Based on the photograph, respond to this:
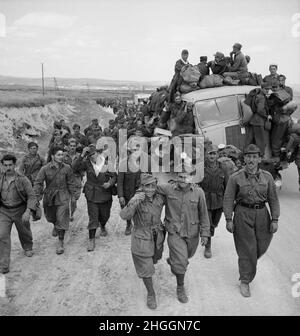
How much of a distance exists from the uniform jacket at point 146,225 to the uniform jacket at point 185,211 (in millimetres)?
134

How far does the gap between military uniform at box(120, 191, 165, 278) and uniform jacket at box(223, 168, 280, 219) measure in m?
0.95

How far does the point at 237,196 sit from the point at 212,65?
7491 millimetres

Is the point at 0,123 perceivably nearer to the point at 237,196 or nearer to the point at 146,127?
the point at 146,127

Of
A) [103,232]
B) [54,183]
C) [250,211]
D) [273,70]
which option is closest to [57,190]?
[54,183]

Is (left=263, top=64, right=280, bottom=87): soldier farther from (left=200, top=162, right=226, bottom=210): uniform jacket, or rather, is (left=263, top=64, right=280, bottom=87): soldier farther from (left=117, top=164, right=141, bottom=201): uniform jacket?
(left=117, top=164, right=141, bottom=201): uniform jacket

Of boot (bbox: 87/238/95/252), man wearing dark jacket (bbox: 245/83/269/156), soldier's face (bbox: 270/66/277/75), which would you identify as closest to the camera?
boot (bbox: 87/238/95/252)

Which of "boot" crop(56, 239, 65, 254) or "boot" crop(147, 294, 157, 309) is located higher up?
"boot" crop(147, 294, 157, 309)

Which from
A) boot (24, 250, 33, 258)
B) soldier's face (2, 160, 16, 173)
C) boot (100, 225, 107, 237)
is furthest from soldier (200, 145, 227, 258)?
soldier's face (2, 160, 16, 173)

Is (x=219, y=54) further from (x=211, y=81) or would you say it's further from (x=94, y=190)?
(x=94, y=190)

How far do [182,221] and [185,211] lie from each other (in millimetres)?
129

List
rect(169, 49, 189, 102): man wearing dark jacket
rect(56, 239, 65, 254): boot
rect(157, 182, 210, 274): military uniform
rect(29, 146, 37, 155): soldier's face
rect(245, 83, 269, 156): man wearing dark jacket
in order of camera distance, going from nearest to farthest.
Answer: rect(157, 182, 210, 274): military uniform, rect(56, 239, 65, 254): boot, rect(29, 146, 37, 155): soldier's face, rect(245, 83, 269, 156): man wearing dark jacket, rect(169, 49, 189, 102): man wearing dark jacket

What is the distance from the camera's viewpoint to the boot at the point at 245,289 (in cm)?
520

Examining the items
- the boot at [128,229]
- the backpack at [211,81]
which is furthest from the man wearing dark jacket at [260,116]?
the boot at [128,229]

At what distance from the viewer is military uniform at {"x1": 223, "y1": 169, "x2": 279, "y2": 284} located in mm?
5191
